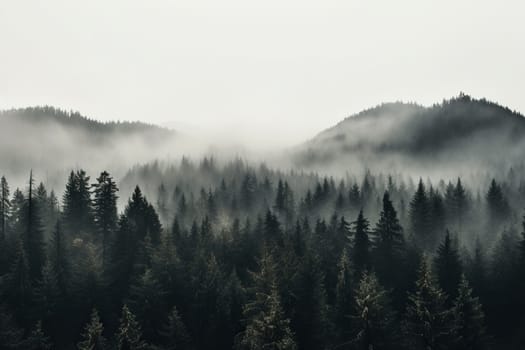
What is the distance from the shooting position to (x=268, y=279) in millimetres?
46438

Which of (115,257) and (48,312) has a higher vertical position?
(115,257)

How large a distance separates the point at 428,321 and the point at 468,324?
4.55 m

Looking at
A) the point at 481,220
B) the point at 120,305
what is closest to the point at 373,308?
the point at 120,305

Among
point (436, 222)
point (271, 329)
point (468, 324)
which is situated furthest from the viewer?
point (436, 222)

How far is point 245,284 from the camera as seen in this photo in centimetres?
6272

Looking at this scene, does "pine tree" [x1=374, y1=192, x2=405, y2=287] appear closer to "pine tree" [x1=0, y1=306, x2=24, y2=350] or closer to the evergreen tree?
the evergreen tree

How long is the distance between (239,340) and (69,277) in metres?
25.2

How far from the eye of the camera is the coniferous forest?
1802 inches

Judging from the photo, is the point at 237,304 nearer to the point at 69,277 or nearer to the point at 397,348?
the point at 397,348

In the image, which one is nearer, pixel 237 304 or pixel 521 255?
pixel 237 304

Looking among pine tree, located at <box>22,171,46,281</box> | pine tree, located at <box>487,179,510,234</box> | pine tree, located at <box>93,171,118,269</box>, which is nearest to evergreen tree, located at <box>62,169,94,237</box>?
pine tree, located at <box>93,171,118,269</box>

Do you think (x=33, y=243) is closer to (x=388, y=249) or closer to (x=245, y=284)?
(x=245, y=284)

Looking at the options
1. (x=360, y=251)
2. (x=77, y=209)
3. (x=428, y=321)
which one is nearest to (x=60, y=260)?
(x=77, y=209)

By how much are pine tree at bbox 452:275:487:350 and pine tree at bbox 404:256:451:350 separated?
4.64 feet
